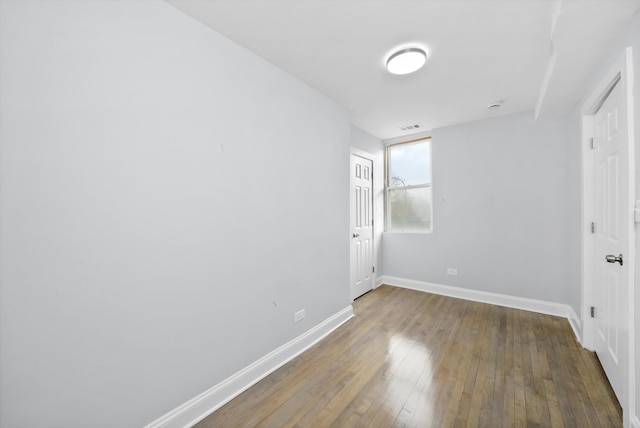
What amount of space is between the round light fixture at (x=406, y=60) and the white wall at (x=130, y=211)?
104cm

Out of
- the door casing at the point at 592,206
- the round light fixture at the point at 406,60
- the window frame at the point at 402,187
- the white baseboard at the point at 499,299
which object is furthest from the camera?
the window frame at the point at 402,187

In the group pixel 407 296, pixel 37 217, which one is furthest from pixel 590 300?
pixel 37 217

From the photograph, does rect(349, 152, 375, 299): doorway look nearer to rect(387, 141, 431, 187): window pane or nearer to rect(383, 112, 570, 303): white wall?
rect(387, 141, 431, 187): window pane

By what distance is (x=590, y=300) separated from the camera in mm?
2361

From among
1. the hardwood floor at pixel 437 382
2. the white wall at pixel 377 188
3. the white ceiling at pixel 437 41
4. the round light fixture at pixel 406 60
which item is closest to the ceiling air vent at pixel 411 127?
the white wall at pixel 377 188

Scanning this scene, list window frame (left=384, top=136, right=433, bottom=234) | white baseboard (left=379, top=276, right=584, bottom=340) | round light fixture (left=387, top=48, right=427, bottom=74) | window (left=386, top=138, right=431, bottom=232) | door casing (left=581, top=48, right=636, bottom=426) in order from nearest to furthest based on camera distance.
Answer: door casing (left=581, top=48, right=636, bottom=426)
round light fixture (left=387, top=48, right=427, bottom=74)
white baseboard (left=379, top=276, right=584, bottom=340)
window frame (left=384, top=136, right=433, bottom=234)
window (left=386, top=138, right=431, bottom=232)

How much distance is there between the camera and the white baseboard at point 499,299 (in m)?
3.02

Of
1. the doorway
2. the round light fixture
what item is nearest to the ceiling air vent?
the doorway

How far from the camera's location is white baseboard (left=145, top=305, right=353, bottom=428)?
5.13ft

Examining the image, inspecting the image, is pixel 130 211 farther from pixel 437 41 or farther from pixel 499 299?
pixel 499 299

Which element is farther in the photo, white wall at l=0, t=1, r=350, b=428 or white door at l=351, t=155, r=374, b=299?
white door at l=351, t=155, r=374, b=299

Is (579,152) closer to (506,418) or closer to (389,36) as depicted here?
(389,36)

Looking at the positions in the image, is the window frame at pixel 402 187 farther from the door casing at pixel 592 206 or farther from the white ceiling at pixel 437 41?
the door casing at pixel 592 206

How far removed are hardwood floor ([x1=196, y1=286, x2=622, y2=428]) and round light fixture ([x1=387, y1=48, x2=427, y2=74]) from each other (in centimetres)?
259
